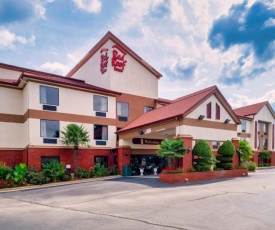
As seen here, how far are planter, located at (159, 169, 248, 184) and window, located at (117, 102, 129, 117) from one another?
11.1 m

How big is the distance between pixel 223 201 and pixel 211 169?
8.95 m

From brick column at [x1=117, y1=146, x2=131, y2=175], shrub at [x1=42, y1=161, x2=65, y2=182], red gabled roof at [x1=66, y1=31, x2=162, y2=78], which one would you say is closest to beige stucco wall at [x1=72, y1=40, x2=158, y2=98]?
red gabled roof at [x1=66, y1=31, x2=162, y2=78]

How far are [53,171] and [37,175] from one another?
1246mm

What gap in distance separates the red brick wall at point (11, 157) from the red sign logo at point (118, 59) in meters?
12.7

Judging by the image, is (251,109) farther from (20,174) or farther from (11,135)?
(20,174)

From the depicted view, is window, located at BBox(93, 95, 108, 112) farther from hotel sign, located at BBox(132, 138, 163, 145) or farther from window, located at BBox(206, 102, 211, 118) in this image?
window, located at BBox(206, 102, 211, 118)

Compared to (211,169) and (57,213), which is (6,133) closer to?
(57,213)

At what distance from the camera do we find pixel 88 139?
23.2 metres

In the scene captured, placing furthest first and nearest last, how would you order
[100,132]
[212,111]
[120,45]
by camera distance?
[120,45]
[100,132]
[212,111]

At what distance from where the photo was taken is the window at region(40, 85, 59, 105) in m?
22.2

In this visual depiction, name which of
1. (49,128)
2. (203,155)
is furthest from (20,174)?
(203,155)

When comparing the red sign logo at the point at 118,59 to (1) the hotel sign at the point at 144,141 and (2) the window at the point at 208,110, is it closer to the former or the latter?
(1) the hotel sign at the point at 144,141

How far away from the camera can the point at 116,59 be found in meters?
27.7

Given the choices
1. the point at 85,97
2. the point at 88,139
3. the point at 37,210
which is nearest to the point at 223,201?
the point at 37,210
